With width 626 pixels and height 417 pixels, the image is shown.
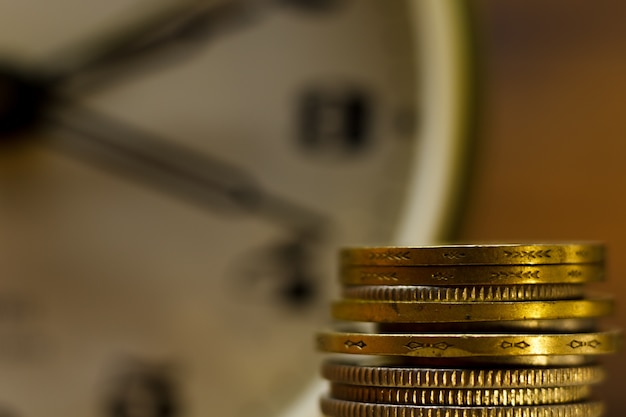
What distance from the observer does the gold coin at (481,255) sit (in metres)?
0.63

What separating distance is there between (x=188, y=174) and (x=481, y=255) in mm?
406

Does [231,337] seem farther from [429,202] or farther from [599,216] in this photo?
[599,216]

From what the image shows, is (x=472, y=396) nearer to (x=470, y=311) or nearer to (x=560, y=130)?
(x=470, y=311)

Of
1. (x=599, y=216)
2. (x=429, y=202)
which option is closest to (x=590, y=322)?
(x=429, y=202)

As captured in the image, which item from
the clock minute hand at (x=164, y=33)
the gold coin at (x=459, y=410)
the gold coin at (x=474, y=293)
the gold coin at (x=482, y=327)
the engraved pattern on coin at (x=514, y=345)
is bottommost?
the gold coin at (x=459, y=410)

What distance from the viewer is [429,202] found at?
3.12 ft

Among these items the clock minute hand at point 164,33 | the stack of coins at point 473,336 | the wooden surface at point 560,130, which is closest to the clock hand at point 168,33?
the clock minute hand at point 164,33

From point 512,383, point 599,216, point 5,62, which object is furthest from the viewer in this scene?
point 599,216

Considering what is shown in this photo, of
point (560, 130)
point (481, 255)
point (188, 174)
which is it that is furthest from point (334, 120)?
point (481, 255)

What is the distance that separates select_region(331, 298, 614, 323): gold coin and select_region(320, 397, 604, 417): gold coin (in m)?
0.05

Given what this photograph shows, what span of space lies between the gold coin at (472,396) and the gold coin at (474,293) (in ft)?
0.17

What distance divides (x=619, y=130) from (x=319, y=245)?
34 centimetres

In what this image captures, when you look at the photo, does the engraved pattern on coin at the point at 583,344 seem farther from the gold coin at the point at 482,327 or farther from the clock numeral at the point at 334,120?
the clock numeral at the point at 334,120

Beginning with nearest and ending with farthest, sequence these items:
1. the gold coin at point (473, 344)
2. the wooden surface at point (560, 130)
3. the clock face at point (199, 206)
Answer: the gold coin at point (473, 344), the clock face at point (199, 206), the wooden surface at point (560, 130)
